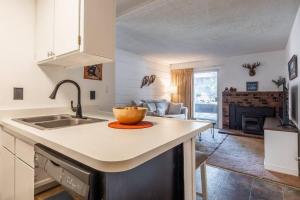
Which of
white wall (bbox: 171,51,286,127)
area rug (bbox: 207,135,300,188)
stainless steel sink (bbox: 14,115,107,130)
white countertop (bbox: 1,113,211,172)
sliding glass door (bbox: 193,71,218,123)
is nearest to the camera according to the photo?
white countertop (bbox: 1,113,211,172)

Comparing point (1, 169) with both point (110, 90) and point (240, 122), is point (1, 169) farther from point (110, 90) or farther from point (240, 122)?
point (240, 122)

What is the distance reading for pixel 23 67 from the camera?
5.19 feet

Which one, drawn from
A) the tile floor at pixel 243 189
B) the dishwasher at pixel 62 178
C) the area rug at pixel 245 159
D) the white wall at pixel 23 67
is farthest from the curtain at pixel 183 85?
the dishwasher at pixel 62 178

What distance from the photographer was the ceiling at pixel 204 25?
2436mm

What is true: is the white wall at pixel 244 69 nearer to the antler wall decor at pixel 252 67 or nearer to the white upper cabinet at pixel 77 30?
the antler wall decor at pixel 252 67

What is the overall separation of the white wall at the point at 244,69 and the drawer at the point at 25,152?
18.2ft

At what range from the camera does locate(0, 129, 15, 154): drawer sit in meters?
1.18

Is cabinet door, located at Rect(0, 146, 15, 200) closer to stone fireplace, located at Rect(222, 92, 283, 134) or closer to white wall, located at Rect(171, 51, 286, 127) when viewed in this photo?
stone fireplace, located at Rect(222, 92, 283, 134)

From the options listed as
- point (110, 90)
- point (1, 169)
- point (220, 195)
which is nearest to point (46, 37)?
point (110, 90)

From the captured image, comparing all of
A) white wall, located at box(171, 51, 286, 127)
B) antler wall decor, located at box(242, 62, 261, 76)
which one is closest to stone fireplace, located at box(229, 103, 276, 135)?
white wall, located at box(171, 51, 286, 127)

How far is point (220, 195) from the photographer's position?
1877 millimetres

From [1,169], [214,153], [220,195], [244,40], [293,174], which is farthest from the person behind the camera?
[244,40]

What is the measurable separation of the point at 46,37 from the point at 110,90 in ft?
3.30

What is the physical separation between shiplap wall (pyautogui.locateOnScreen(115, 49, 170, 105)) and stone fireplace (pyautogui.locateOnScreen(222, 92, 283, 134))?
2.23m
